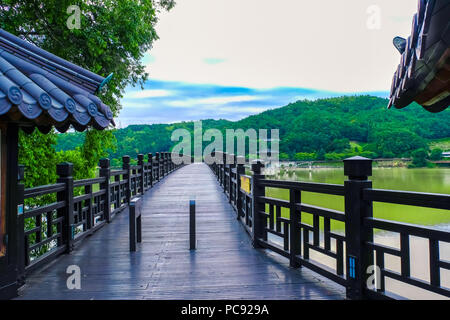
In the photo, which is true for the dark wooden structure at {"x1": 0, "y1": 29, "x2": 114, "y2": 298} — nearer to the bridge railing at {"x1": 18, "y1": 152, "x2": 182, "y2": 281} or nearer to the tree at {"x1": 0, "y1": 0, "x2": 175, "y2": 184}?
the bridge railing at {"x1": 18, "y1": 152, "x2": 182, "y2": 281}

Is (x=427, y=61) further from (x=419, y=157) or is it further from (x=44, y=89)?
(x=419, y=157)

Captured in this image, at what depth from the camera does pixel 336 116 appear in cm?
3325

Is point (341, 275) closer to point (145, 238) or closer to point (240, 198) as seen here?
point (145, 238)

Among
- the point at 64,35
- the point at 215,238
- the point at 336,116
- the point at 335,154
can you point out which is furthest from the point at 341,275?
the point at 336,116

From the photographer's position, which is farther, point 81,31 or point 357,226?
point 81,31

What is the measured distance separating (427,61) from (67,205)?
4588mm

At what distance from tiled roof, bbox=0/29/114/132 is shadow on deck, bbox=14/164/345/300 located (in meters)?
Result: 1.73

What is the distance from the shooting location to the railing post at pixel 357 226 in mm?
2768

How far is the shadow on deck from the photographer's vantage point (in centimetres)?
→ 320

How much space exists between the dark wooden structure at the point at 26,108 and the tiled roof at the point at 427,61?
2.43m

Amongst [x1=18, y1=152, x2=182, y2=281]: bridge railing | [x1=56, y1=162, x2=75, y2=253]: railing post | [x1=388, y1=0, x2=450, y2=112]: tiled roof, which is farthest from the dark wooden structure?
[x1=388, y1=0, x2=450, y2=112]: tiled roof

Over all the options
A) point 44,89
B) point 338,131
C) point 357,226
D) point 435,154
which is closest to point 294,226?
point 357,226

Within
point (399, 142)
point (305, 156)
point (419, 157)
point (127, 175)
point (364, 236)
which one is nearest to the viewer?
point (364, 236)

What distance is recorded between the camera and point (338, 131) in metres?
28.8
